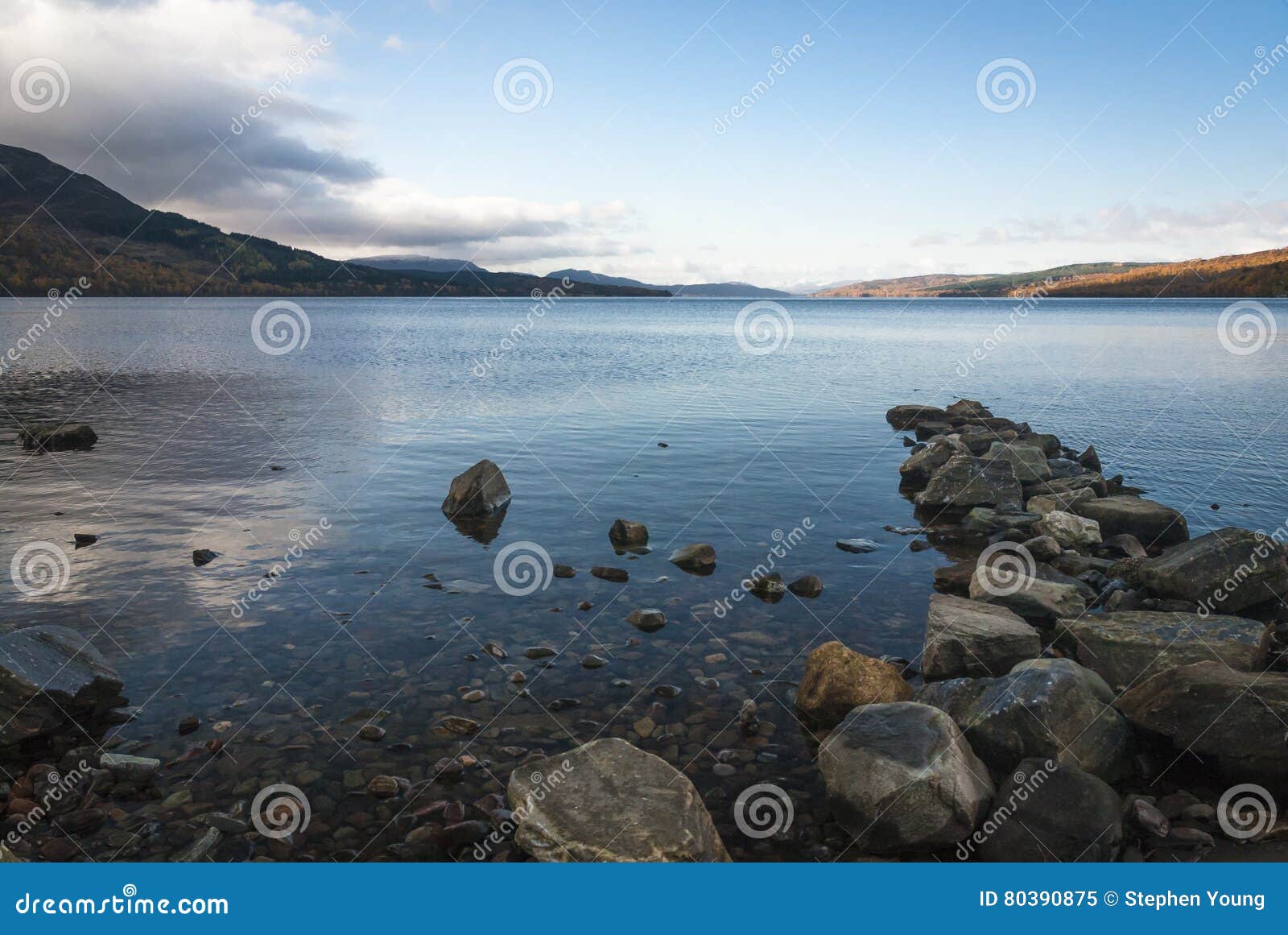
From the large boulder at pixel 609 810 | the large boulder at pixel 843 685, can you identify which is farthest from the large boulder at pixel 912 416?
the large boulder at pixel 609 810

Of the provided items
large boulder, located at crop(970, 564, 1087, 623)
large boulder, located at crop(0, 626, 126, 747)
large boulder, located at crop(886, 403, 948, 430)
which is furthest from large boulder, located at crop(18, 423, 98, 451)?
large boulder, located at crop(886, 403, 948, 430)

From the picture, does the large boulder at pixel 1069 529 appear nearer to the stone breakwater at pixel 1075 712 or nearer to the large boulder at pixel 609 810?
the stone breakwater at pixel 1075 712

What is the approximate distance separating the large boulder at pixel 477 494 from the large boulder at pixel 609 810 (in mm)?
12401

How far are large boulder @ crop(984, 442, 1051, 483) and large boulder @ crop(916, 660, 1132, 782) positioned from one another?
1489 cm

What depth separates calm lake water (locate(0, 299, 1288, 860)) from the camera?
32.1 ft

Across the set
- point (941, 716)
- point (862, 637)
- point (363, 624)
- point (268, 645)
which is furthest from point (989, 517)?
point (268, 645)

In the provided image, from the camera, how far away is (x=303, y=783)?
355 inches

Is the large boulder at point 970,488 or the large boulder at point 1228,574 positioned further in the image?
the large boulder at point 970,488

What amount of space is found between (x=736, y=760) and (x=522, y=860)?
3.13 metres

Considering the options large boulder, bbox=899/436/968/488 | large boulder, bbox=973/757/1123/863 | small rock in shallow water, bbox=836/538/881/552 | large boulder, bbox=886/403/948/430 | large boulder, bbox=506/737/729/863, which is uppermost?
large boulder, bbox=886/403/948/430

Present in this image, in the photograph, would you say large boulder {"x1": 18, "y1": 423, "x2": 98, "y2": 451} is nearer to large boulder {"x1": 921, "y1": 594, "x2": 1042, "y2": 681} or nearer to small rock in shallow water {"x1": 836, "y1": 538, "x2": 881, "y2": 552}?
small rock in shallow water {"x1": 836, "y1": 538, "x2": 881, "y2": 552}

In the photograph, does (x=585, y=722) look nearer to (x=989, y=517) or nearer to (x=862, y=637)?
(x=862, y=637)

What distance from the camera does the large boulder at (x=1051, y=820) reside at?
303 inches

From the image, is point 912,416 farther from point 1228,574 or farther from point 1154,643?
point 1154,643
